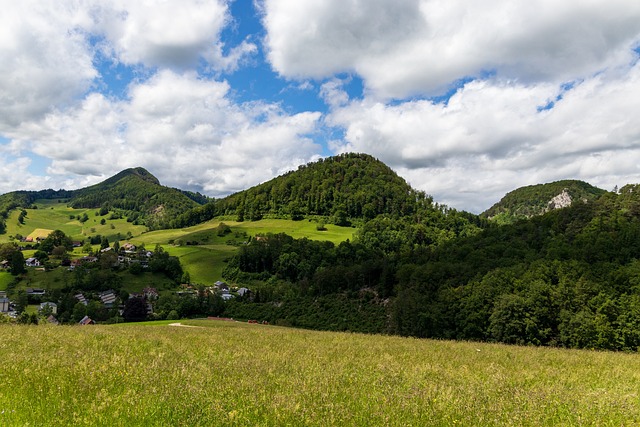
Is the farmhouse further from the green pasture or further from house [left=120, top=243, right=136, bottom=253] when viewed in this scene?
house [left=120, top=243, right=136, bottom=253]

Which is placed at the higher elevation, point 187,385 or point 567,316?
point 187,385

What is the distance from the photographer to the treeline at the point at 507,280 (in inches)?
1956

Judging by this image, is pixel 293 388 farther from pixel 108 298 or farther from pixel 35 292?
pixel 35 292

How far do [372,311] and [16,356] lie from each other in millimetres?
85754

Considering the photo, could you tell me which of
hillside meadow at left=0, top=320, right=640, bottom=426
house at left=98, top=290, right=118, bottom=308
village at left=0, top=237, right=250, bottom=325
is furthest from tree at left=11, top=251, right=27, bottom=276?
hillside meadow at left=0, top=320, right=640, bottom=426

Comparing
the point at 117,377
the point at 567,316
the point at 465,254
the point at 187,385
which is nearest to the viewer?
the point at 187,385

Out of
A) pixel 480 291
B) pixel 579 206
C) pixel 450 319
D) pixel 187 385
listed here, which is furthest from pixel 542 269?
pixel 579 206

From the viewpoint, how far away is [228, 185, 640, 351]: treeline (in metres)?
49.7

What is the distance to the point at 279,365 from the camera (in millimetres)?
10516

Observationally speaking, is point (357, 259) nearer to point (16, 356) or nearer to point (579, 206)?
point (579, 206)

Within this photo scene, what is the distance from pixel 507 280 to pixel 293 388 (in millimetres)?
65404

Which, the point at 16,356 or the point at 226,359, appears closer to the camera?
the point at 16,356

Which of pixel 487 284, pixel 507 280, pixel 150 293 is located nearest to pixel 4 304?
pixel 150 293

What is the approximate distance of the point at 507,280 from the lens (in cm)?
6344
